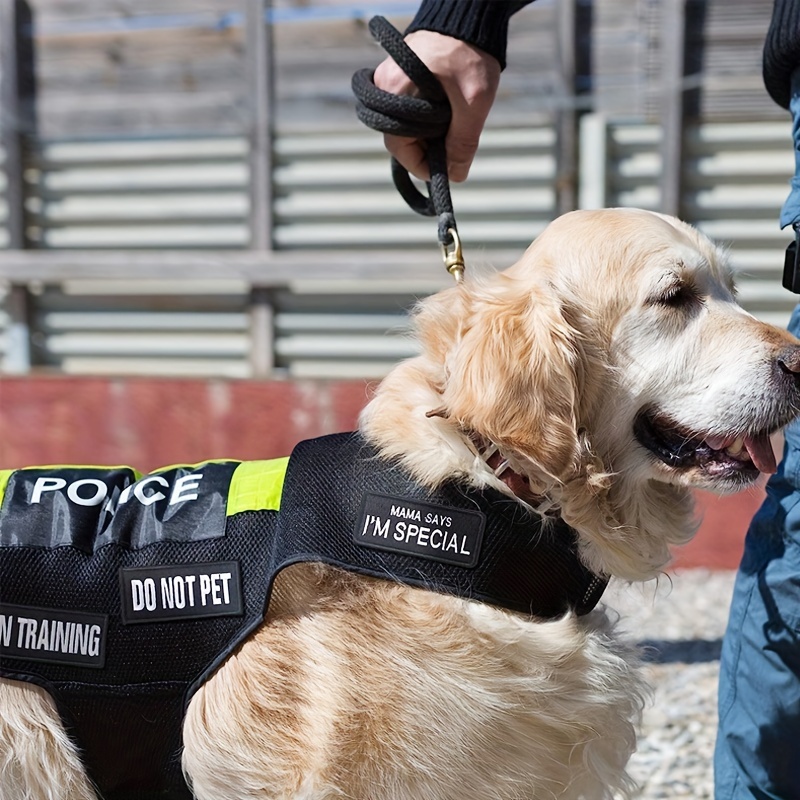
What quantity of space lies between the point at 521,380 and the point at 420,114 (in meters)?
0.87

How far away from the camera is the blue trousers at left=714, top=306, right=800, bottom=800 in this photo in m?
2.51

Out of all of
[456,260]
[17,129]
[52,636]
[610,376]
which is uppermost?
[17,129]

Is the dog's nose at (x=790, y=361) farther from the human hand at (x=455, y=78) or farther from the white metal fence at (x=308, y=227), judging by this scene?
the white metal fence at (x=308, y=227)

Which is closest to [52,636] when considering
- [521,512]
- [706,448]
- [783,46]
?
[521,512]

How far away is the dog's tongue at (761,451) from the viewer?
88.2 inches

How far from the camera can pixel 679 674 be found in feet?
14.1

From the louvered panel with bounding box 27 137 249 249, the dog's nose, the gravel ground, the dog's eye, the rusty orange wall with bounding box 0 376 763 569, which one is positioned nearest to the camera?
the dog's nose

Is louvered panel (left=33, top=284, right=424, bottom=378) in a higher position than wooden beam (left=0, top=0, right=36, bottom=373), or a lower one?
lower

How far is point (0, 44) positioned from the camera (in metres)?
6.68

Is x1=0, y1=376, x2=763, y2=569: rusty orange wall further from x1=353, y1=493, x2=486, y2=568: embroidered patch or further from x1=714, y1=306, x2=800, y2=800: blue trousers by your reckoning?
x1=353, y1=493, x2=486, y2=568: embroidered patch

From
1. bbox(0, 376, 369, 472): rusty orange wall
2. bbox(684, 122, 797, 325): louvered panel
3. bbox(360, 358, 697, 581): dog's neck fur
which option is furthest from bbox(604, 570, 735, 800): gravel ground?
bbox(0, 376, 369, 472): rusty orange wall

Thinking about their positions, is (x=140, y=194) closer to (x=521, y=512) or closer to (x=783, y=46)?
(x=783, y=46)

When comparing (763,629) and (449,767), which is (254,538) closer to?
(449,767)

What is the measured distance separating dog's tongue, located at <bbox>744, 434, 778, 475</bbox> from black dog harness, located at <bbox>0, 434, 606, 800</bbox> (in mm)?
527
